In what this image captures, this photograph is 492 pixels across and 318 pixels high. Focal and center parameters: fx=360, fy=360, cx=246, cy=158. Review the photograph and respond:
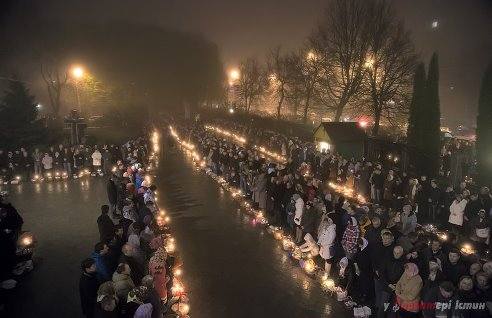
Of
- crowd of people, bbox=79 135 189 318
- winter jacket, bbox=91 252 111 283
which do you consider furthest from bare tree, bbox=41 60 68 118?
winter jacket, bbox=91 252 111 283

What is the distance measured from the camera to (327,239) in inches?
404

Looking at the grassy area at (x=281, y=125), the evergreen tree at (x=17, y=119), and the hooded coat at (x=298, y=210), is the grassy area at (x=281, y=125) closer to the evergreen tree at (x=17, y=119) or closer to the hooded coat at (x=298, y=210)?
the hooded coat at (x=298, y=210)

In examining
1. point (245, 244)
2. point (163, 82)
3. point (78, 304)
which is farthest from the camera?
point (163, 82)

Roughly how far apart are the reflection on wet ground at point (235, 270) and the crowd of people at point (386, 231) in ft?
3.33

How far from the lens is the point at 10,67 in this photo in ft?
158

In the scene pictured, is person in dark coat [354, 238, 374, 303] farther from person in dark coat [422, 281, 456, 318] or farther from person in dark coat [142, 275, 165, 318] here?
person in dark coat [142, 275, 165, 318]

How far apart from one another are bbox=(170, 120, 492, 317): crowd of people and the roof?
4169mm

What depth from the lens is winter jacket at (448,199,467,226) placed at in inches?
522

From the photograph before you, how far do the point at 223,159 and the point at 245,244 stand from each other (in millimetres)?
9985

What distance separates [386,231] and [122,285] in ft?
19.8

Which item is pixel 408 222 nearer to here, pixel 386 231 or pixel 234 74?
pixel 386 231

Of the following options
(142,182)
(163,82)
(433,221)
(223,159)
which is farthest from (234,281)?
(163,82)

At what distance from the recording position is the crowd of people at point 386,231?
7.27 metres

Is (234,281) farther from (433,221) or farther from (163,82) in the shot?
(163,82)
